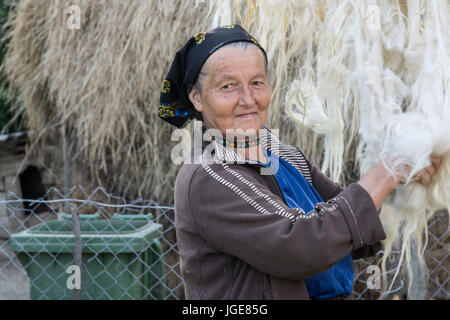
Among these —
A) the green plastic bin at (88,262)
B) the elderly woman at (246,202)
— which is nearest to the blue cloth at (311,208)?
the elderly woman at (246,202)

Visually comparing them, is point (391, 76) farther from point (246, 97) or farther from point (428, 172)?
point (246, 97)

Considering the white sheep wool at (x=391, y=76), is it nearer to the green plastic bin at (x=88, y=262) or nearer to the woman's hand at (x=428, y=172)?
the woman's hand at (x=428, y=172)

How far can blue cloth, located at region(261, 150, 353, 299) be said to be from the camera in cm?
141

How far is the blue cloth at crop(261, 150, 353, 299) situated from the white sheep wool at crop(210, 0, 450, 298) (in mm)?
192

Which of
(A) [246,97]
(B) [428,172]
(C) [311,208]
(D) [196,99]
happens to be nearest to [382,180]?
(B) [428,172]

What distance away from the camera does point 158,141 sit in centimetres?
431

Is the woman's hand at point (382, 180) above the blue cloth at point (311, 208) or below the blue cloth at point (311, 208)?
above

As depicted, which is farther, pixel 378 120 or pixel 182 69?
pixel 182 69

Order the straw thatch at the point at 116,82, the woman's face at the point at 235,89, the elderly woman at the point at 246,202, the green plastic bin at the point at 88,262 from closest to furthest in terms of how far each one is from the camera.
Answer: the elderly woman at the point at 246,202 < the woman's face at the point at 235,89 < the green plastic bin at the point at 88,262 < the straw thatch at the point at 116,82

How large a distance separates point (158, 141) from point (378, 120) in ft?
10.3

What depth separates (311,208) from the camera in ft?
4.84

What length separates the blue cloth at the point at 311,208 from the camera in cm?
141
